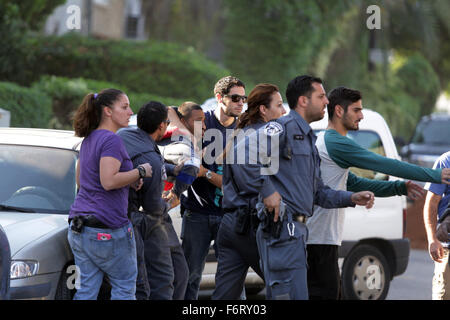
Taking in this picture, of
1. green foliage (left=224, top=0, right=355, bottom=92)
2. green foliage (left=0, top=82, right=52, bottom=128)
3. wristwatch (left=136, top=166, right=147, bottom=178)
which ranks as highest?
green foliage (left=224, top=0, right=355, bottom=92)

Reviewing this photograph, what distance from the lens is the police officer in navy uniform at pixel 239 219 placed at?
209 inches

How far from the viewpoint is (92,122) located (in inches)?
210

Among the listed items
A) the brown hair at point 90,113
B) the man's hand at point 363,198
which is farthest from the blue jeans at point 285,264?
the brown hair at point 90,113

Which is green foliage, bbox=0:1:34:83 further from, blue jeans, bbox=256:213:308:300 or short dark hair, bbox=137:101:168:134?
blue jeans, bbox=256:213:308:300

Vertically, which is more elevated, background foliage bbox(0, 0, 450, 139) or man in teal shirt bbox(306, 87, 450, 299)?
background foliage bbox(0, 0, 450, 139)

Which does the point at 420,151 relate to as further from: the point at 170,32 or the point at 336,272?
the point at 336,272

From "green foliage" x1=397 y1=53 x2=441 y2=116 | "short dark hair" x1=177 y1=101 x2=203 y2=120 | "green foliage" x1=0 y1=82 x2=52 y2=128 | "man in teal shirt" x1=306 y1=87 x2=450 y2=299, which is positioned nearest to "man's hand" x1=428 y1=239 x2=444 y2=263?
"man in teal shirt" x1=306 y1=87 x2=450 y2=299

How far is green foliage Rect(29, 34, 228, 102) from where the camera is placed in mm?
18203

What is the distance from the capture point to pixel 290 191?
522cm

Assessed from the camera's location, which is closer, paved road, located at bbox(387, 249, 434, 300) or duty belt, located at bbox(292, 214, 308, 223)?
duty belt, located at bbox(292, 214, 308, 223)

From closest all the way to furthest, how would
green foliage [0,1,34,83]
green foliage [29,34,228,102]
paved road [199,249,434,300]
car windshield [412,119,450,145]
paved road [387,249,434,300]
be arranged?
paved road [199,249,434,300] → paved road [387,249,434,300] → green foliage [0,1,34,83] → green foliage [29,34,228,102] → car windshield [412,119,450,145]

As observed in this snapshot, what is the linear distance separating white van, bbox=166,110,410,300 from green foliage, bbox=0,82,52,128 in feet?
14.4
